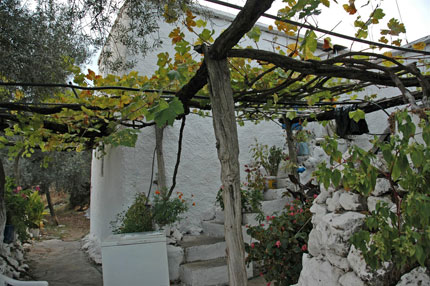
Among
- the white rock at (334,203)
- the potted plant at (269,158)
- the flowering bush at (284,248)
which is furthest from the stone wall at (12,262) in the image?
the white rock at (334,203)

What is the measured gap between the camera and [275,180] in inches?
263

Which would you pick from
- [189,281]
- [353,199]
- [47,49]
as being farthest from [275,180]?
[47,49]

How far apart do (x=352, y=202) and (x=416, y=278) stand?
755 millimetres

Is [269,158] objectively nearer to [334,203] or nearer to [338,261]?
[334,203]

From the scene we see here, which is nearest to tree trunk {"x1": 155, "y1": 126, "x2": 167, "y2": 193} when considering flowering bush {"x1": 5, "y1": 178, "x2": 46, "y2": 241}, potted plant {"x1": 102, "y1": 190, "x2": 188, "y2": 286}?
potted plant {"x1": 102, "y1": 190, "x2": 188, "y2": 286}

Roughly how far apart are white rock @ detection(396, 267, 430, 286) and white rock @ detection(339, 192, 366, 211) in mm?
650

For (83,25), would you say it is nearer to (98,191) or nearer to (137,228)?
(137,228)

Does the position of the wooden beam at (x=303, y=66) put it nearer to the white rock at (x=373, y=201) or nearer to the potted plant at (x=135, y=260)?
the white rock at (x=373, y=201)

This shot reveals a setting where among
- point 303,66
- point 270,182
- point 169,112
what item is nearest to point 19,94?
point 169,112

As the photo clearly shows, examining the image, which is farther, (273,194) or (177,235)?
(273,194)

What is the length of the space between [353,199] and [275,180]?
12.3ft

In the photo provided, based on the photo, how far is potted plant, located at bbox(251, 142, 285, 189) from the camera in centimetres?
690

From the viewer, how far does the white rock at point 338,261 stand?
275cm

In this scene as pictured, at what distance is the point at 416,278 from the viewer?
2.34 m
